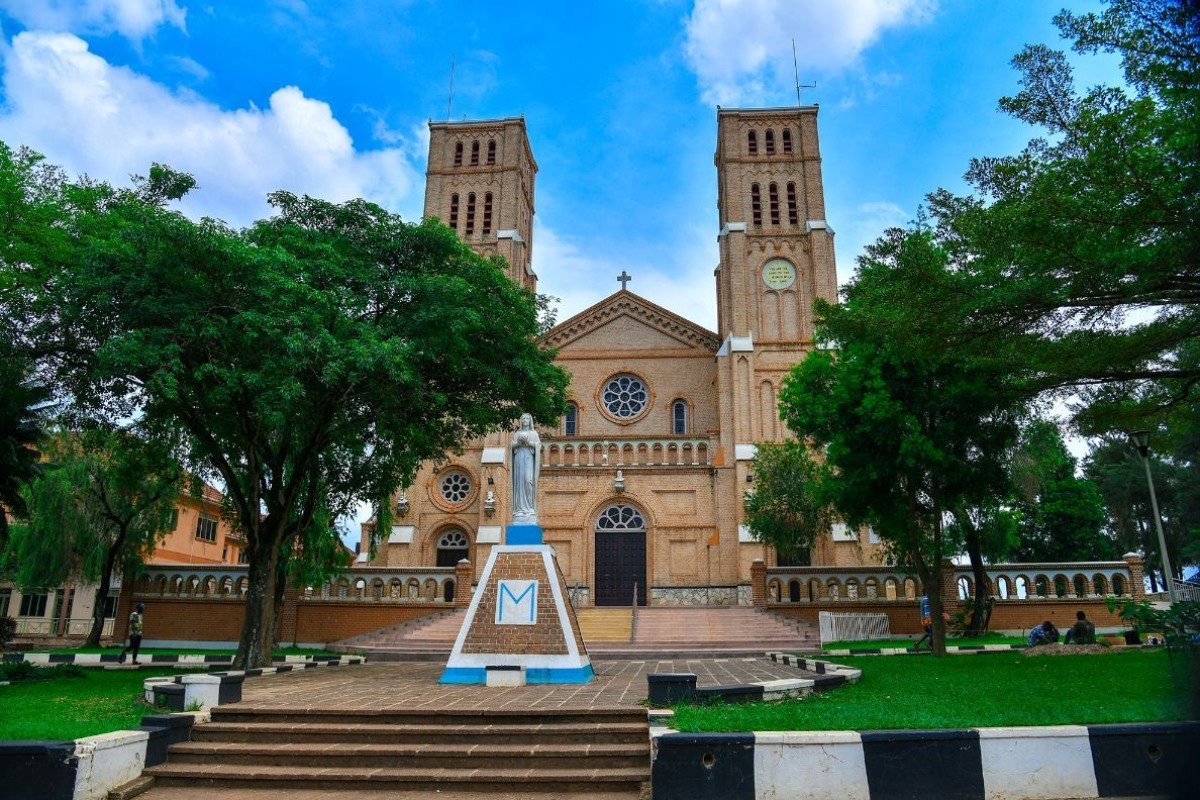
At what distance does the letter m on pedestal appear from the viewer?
10562 mm

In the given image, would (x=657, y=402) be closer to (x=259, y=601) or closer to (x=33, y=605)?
(x=259, y=601)

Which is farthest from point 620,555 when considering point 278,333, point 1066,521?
point 1066,521

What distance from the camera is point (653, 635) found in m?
19.6

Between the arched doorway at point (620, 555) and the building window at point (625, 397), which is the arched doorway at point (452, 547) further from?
the building window at point (625, 397)

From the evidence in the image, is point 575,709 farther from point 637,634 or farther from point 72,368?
point 637,634

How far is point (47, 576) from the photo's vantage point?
2358 cm

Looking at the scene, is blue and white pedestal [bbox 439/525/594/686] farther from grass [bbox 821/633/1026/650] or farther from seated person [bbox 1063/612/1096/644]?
seated person [bbox 1063/612/1096/644]

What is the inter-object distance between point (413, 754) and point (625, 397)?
2368 centimetres

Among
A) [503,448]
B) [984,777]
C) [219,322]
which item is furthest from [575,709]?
[503,448]

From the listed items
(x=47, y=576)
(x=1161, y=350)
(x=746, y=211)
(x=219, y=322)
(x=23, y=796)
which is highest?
(x=746, y=211)

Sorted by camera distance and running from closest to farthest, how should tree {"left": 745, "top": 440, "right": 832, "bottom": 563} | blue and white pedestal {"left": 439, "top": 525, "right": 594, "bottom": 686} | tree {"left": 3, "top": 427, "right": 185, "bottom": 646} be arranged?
blue and white pedestal {"left": 439, "top": 525, "right": 594, "bottom": 686}, tree {"left": 3, "top": 427, "right": 185, "bottom": 646}, tree {"left": 745, "top": 440, "right": 832, "bottom": 563}

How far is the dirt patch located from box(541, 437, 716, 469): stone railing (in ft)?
46.8

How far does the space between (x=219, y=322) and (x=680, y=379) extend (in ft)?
67.5

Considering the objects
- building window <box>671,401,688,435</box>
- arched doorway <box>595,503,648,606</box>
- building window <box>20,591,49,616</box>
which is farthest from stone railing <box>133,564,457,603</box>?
building window <box>20,591,49,616</box>
